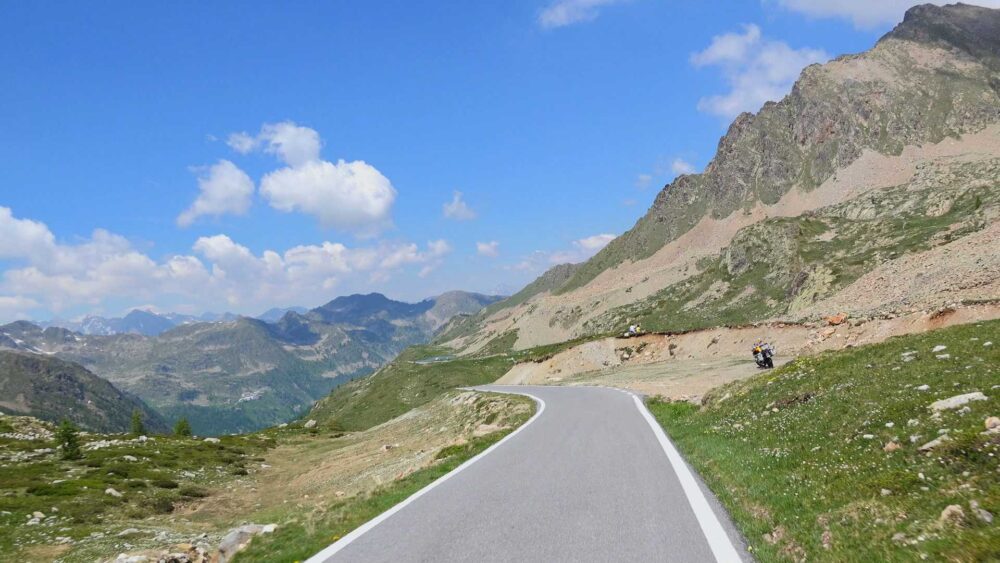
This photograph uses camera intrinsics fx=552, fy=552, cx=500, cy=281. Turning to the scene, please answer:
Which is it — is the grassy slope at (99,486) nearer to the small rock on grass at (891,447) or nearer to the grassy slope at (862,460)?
the grassy slope at (862,460)

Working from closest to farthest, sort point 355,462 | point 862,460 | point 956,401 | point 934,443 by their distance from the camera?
point 934,443 < point 862,460 < point 956,401 < point 355,462

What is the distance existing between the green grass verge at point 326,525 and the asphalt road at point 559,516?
1.02 m

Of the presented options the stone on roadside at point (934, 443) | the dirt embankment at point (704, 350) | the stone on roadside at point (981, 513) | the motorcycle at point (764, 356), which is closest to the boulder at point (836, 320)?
the dirt embankment at point (704, 350)

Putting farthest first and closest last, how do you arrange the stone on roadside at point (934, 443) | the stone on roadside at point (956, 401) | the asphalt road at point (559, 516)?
the stone on roadside at point (956, 401)
the stone on roadside at point (934, 443)
the asphalt road at point (559, 516)

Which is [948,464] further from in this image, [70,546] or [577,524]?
[70,546]

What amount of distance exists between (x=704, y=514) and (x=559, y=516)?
2399mm

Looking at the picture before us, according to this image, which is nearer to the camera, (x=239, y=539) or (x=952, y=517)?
(x=952, y=517)

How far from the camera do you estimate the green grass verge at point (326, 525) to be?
34.4 feet

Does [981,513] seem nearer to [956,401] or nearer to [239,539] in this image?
[956,401]

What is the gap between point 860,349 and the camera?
77.7 ft

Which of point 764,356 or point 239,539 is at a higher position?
point 239,539

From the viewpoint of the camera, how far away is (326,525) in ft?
40.1

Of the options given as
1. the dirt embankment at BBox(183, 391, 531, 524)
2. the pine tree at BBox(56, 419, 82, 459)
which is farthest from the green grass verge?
the pine tree at BBox(56, 419, 82, 459)

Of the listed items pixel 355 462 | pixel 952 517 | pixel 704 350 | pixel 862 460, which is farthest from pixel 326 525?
pixel 704 350
